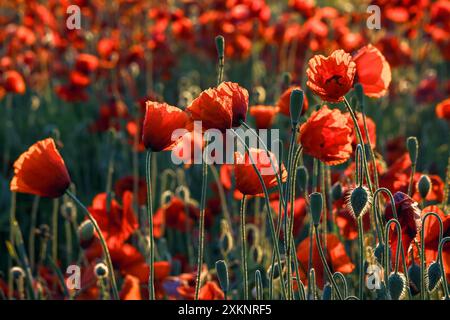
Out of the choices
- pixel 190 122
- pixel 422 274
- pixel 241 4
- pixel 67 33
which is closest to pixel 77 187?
pixel 241 4

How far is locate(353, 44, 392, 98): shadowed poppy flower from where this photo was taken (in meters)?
1.80

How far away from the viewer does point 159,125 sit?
1.53 meters

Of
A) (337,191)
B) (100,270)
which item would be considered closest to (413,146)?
(337,191)

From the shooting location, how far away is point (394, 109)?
13.8 feet

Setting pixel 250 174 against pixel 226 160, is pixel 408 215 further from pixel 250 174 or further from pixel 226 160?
pixel 226 160

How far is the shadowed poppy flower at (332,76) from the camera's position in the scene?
1496mm

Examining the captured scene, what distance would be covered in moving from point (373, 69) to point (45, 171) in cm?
70

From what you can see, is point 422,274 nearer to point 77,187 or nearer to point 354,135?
point 354,135

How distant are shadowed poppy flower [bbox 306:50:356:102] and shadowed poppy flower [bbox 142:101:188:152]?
9.7 inches

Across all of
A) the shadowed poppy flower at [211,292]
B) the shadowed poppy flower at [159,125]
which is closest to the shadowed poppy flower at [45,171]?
the shadowed poppy flower at [159,125]

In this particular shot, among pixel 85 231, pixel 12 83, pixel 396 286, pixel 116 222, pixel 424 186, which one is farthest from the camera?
pixel 12 83

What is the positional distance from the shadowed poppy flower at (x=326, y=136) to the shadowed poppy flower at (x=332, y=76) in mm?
54

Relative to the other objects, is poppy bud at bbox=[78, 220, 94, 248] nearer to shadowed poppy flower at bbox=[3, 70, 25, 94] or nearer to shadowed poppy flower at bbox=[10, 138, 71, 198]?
shadowed poppy flower at bbox=[10, 138, 71, 198]
